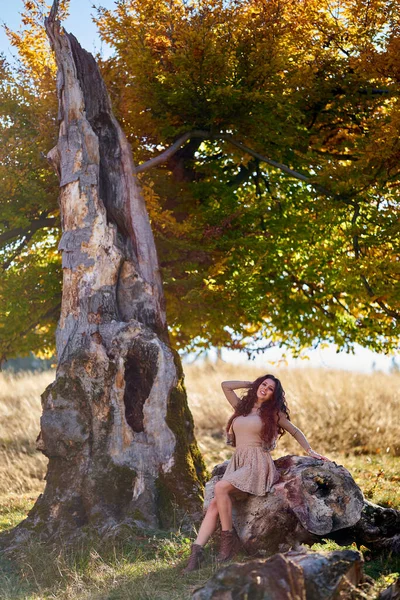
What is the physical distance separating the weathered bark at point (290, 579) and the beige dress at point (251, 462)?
72.6 inches

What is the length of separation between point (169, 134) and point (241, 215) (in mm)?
1973

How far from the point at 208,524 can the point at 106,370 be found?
3.31m

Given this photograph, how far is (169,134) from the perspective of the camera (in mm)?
13609

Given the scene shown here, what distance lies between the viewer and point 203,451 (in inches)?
691

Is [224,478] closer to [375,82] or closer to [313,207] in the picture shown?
[313,207]

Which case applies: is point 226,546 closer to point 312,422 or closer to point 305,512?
point 305,512

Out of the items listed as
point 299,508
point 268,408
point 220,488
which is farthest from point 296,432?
point 220,488

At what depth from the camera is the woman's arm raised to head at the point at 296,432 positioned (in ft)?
27.4

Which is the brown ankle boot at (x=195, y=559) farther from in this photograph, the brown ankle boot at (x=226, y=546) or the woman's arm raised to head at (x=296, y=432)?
the woman's arm raised to head at (x=296, y=432)

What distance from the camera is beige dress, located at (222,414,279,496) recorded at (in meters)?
8.29

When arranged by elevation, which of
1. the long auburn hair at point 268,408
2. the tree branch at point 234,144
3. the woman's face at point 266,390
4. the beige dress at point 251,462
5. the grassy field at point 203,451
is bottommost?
the grassy field at point 203,451

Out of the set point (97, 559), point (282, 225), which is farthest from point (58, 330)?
point (282, 225)

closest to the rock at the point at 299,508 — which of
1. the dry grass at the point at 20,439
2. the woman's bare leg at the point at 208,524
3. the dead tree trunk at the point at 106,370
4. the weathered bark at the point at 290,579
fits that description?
the woman's bare leg at the point at 208,524

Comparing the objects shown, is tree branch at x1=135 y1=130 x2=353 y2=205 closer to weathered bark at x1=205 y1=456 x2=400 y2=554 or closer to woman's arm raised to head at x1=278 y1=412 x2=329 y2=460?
woman's arm raised to head at x1=278 y1=412 x2=329 y2=460
